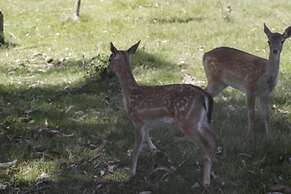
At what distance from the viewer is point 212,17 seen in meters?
19.2

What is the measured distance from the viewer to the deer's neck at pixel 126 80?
8.59 m

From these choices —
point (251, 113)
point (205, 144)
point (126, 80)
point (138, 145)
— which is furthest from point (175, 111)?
point (251, 113)

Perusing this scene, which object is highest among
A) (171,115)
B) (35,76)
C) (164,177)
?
(171,115)

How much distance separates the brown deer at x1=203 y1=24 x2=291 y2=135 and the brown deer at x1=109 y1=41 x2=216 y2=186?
2088 millimetres

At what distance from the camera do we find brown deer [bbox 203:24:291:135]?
971 cm

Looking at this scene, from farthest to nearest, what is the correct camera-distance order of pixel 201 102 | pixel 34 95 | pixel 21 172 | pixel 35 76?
pixel 35 76 → pixel 34 95 → pixel 21 172 → pixel 201 102

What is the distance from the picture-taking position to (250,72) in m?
10.1

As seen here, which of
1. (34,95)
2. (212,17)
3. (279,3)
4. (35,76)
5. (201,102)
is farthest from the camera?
(279,3)

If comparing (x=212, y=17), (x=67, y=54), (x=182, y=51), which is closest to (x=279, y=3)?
(x=212, y=17)

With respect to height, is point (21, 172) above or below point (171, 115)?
below

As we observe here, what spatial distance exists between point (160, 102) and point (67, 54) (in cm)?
786

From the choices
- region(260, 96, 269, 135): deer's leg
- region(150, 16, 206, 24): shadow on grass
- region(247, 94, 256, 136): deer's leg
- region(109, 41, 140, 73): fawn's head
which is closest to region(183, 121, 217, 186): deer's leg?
region(109, 41, 140, 73): fawn's head

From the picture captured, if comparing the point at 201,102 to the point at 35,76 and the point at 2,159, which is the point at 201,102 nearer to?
the point at 2,159

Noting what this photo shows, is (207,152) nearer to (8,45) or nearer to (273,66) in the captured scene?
(273,66)
